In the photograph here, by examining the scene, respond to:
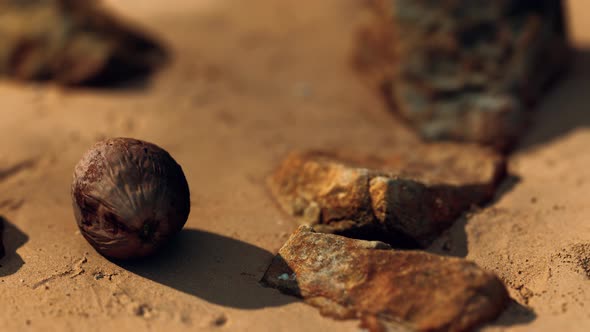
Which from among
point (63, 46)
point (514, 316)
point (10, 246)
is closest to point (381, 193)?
point (514, 316)

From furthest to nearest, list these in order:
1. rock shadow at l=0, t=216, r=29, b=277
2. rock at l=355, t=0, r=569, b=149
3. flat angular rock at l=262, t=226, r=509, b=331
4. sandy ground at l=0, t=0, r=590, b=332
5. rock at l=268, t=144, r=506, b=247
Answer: rock at l=355, t=0, r=569, b=149
rock at l=268, t=144, r=506, b=247
rock shadow at l=0, t=216, r=29, b=277
sandy ground at l=0, t=0, r=590, b=332
flat angular rock at l=262, t=226, r=509, b=331

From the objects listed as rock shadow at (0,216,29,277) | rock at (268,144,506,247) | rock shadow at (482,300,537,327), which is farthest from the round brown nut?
rock shadow at (482,300,537,327)

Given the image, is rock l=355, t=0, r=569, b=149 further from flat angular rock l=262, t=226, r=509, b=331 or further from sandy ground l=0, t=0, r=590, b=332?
flat angular rock l=262, t=226, r=509, b=331

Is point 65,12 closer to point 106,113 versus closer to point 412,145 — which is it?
point 106,113

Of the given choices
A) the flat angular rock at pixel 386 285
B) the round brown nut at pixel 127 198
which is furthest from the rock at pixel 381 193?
the round brown nut at pixel 127 198

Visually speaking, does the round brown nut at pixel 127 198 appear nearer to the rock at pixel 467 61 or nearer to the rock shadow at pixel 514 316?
the rock shadow at pixel 514 316

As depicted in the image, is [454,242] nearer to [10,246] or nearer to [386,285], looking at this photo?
[386,285]
